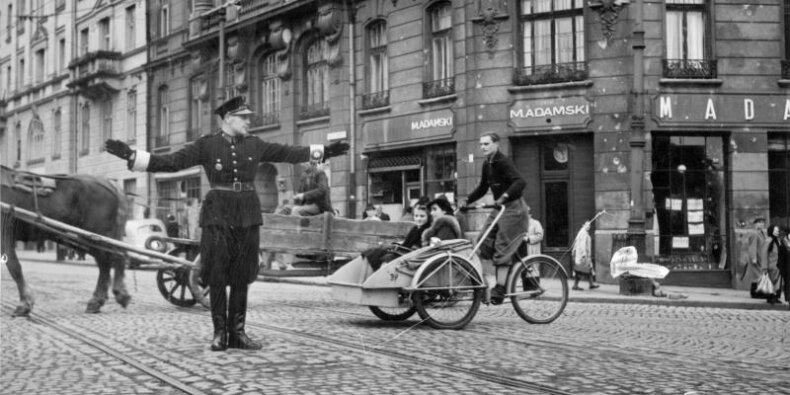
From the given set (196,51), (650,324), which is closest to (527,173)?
(196,51)

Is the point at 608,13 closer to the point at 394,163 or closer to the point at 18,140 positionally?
the point at 394,163

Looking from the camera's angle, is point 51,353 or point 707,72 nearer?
point 51,353

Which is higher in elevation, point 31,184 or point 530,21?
point 530,21

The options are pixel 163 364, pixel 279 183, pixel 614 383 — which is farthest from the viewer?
pixel 279 183

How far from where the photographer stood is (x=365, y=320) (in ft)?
33.7

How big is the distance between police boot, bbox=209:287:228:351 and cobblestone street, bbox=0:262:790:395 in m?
0.18

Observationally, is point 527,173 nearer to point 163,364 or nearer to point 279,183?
point 279,183

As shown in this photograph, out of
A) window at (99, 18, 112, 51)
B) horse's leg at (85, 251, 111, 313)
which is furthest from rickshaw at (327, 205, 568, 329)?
window at (99, 18, 112, 51)

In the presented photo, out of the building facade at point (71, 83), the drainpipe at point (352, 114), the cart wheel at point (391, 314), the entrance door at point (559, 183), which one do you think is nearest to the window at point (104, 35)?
the building facade at point (71, 83)

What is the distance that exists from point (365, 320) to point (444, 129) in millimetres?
13524

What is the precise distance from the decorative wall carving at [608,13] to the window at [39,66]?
12.2 m

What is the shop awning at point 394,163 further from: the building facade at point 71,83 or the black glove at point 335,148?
the black glove at point 335,148

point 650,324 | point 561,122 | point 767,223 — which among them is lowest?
point 650,324

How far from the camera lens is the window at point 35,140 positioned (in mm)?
17484
